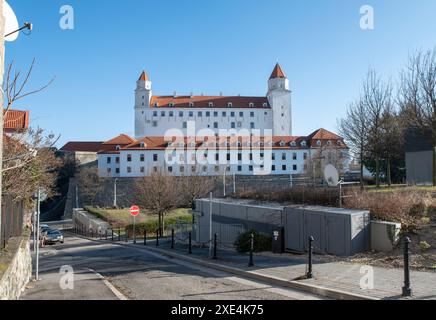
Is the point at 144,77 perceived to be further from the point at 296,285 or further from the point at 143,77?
the point at 296,285

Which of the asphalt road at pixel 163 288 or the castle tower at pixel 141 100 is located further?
the castle tower at pixel 141 100

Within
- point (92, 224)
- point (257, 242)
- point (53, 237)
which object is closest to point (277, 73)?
point (92, 224)

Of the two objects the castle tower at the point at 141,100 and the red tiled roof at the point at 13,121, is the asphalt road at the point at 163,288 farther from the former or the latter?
the castle tower at the point at 141,100

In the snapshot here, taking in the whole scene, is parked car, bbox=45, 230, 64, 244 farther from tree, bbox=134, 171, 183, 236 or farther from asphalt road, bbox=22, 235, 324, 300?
asphalt road, bbox=22, 235, 324, 300

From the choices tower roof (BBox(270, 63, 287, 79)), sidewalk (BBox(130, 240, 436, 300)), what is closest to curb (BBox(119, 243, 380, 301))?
sidewalk (BBox(130, 240, 436, 300))

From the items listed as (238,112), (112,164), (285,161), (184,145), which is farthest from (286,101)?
(112,164)

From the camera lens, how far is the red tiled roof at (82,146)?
103738 millimetres

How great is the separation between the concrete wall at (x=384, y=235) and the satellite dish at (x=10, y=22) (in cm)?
1130

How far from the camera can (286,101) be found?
4574 inches

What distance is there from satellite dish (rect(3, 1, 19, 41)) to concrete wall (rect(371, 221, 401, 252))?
11302 millimetres

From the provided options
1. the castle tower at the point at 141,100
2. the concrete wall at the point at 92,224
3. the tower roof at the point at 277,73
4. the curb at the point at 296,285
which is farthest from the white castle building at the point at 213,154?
the curb at the point at 296,285
